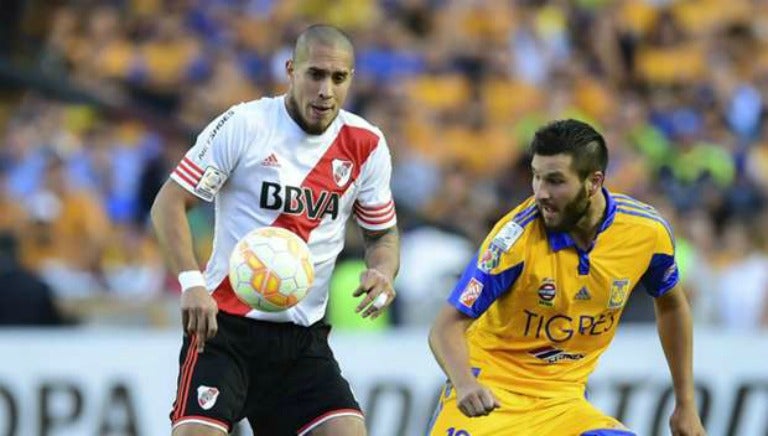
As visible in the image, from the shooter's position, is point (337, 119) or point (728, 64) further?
point (728, 64)

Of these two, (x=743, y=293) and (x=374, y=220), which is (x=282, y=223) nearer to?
(x=374, y=220)

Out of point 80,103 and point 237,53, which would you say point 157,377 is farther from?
point 237,53

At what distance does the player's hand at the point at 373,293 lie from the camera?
7.09 m

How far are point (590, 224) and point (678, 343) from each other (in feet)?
2.41

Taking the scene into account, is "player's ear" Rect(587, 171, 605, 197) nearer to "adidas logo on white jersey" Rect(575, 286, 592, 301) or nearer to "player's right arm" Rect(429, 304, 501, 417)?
"adidas logo on white jersey" Rect(575, 286, 592, 301)

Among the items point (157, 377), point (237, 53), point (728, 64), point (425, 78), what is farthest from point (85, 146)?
point (728, 64)

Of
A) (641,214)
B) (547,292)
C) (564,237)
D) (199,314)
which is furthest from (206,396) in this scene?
(641,214)

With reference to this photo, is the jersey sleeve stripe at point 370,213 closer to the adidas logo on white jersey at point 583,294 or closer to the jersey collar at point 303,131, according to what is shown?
the jersey collar at point 303,131

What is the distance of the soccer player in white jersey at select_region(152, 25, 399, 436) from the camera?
716 cm

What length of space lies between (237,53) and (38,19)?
2.14m

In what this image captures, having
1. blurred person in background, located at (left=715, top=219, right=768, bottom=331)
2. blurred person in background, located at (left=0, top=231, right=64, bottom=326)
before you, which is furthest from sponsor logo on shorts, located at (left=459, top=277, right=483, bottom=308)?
blurred person in background, located at (left=715, top=219, right=768, bottom=331)

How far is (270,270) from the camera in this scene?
6.95 meters

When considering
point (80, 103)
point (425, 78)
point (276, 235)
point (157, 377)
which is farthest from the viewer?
point (425, 78)

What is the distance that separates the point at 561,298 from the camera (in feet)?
23.8
